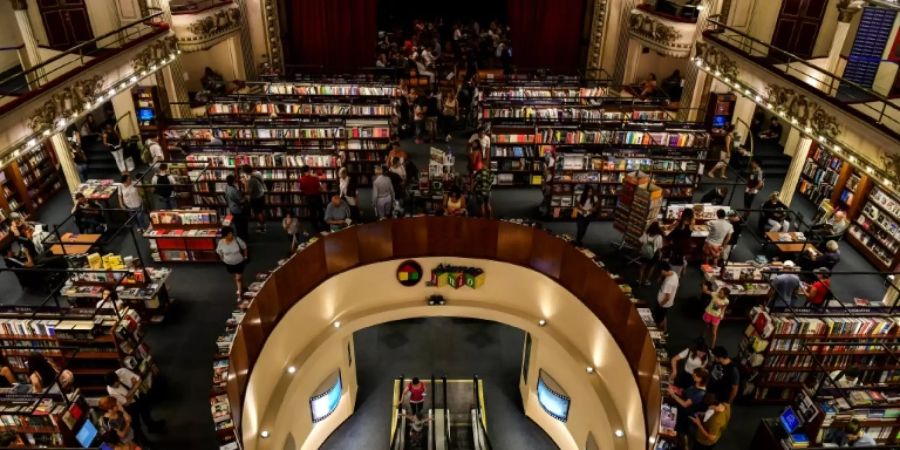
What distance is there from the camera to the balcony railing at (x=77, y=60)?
9.21 meters

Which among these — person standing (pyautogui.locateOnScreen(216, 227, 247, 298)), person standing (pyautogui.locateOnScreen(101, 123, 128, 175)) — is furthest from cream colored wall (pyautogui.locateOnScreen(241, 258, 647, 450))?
person standing (pyautogui.locateOnScreen(101, 123, 128, 175))

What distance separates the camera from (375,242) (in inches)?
371

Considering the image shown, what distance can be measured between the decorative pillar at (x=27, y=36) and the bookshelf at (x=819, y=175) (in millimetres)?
15086

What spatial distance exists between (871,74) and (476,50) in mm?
11211

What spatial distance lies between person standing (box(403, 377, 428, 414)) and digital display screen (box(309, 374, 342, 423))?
1175 millimetres

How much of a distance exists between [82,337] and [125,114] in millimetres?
7852

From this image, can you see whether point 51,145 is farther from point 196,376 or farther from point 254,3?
point 196,376

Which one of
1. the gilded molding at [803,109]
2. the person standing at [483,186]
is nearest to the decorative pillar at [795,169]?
the gilded molding at [803,109]

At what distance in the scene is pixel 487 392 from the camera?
1045 centimetres

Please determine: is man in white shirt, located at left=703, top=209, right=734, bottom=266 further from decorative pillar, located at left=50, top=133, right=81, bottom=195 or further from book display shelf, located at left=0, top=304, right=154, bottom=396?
decorative pillar, located at left=50, top=133, right=81, bottom=195

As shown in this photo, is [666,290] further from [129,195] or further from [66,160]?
[66,160]

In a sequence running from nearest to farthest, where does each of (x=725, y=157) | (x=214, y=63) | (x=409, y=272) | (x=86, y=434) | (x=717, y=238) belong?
(x=86, y=434) < (x=717, y=238) < (x=409, y=272) < (x=725, y=157) < (x=214, y=63)

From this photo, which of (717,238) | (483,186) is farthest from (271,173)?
(717,238)

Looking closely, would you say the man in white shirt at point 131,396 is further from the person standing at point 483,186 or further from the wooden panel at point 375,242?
the person standing at point 483,186
